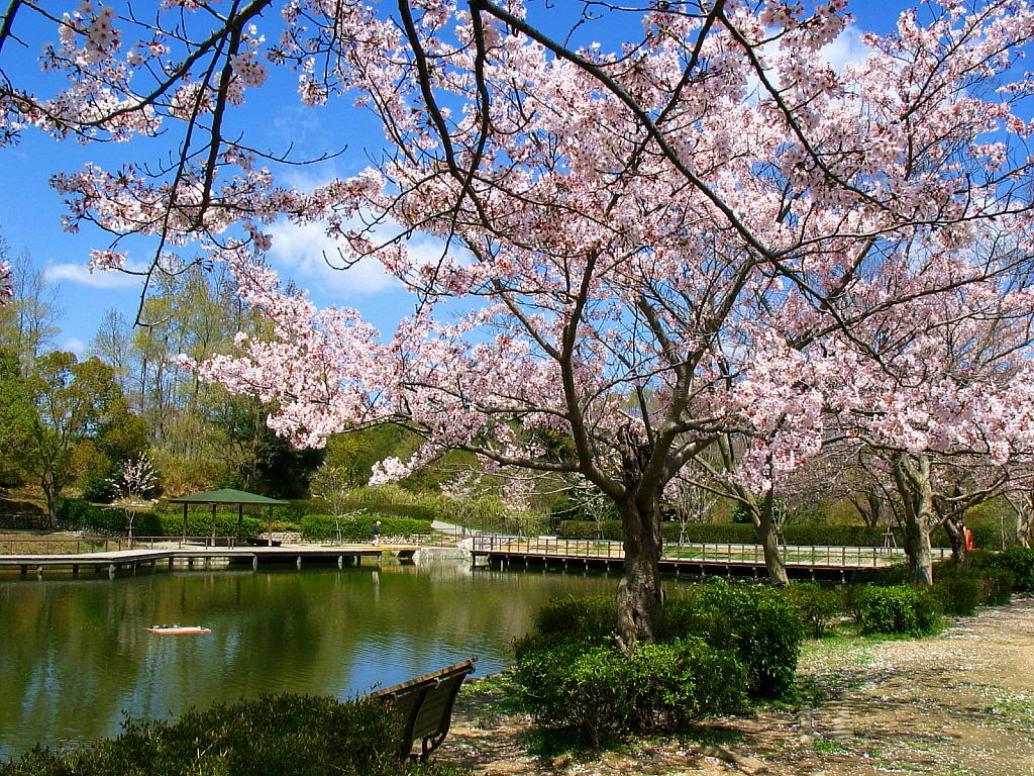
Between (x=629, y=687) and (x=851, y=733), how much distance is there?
5.61 ft

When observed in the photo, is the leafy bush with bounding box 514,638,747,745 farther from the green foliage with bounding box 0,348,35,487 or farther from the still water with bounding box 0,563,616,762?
the green foliage with bounding box 0,348,35,487

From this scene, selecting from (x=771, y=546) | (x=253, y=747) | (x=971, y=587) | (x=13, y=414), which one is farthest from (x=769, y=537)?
(x=13, y=414)

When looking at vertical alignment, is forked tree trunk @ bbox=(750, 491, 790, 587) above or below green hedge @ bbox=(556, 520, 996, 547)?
above

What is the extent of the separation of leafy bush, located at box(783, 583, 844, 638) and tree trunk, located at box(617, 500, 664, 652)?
4450 mm

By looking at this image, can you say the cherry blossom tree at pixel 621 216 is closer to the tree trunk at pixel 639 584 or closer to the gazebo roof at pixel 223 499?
the tree trunk at pixel 639 584

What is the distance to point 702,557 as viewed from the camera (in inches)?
1076

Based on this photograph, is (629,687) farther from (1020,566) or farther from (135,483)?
(135,483)

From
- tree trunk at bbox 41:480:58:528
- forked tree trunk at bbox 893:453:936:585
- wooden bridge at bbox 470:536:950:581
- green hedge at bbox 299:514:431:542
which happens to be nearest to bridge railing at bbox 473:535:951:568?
wooden bridge at bbox 470:536:950:581

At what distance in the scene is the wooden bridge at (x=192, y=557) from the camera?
22141 mm

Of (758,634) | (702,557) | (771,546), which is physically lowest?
(702,557)

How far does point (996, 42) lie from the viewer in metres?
6.34

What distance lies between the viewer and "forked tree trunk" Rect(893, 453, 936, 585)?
1168 cm

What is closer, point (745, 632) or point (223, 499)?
point (745, 632)

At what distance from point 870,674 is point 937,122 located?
5.20 m
